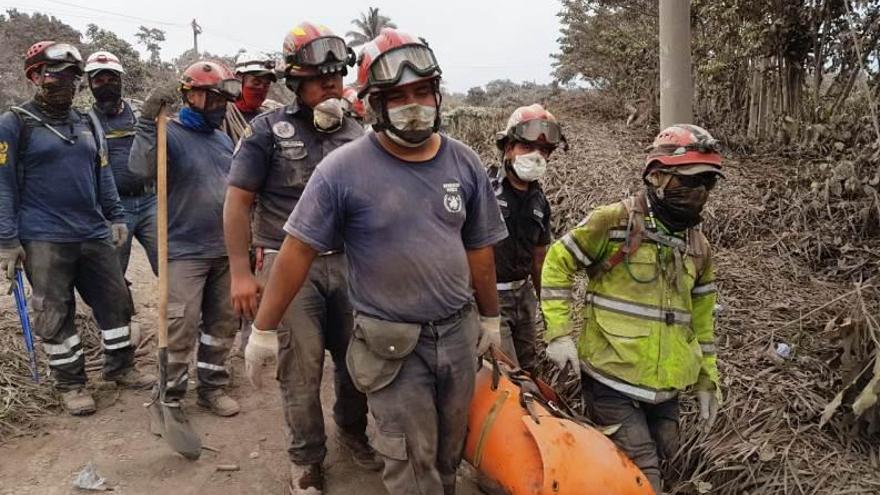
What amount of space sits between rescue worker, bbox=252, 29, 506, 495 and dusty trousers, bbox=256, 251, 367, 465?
534mm

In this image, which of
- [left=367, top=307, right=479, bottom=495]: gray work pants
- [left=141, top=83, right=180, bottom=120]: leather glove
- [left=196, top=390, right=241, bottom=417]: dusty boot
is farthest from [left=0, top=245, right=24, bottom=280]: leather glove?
[left=367, top=307, right=479, bottom=495]: gray work pants

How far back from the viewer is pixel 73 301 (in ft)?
13.7

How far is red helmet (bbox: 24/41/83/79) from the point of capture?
379 centimetres

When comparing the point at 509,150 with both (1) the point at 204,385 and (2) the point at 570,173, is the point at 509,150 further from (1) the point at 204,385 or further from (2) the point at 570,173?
(2) the point at 570,173

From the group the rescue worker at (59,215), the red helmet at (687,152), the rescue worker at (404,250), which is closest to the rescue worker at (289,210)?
the rescue worker at (404,250)

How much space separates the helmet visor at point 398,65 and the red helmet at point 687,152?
1093 mm

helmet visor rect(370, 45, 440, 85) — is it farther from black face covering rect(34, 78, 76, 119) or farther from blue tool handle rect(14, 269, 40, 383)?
blue tool handle rect(14, 269, 40, 383)

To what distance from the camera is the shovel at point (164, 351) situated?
136 inches

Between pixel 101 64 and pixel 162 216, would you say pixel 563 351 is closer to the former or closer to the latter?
pixel 162 216

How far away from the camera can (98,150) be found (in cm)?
424

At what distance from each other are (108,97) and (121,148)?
41 cm

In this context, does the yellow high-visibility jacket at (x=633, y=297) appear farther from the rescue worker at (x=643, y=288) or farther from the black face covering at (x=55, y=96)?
the black face covering at (x=55, y=96)

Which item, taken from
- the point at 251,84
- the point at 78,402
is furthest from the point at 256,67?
the point at 78,402

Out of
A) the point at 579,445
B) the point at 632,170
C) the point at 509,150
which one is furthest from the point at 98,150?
the point at 632,170
